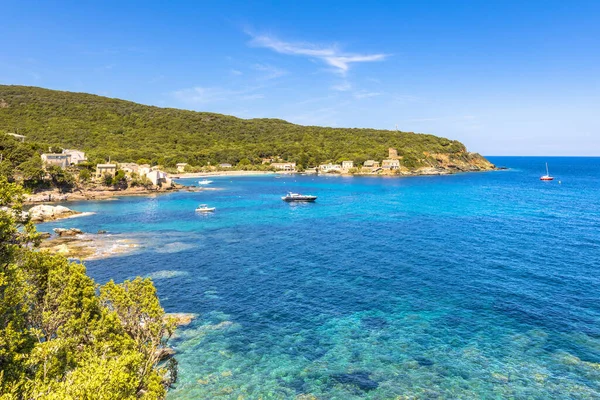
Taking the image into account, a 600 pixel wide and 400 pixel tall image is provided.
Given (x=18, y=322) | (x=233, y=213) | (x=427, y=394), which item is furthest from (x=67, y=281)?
(x=233, y=213)

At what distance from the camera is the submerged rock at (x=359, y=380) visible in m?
22.9

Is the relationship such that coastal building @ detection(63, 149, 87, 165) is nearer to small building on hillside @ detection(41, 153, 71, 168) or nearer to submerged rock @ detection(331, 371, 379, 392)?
small building on hillside @ detection(41, 153, 71, 168)

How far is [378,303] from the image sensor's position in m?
35.6

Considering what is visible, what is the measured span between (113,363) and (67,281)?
10.7m

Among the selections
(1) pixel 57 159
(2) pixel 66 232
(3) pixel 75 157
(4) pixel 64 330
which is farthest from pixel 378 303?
(3) pixel 75 157

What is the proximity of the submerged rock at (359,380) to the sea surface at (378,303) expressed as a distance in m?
0.11

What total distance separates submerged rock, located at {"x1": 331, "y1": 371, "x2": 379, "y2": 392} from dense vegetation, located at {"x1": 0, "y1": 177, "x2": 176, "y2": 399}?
1109cm

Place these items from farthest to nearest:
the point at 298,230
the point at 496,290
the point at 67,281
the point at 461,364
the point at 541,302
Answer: the point at 298,230
the point at 496,290
the point at 541,302
the point at 461,364
the point at 67,281

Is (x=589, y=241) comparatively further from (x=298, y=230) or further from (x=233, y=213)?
(x=233, y=213)

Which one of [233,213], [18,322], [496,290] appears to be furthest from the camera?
[233,213]

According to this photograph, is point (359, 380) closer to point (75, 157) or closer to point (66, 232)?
point (66, 232)

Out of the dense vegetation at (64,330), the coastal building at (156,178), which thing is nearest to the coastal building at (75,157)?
the coastal building at (156,178)

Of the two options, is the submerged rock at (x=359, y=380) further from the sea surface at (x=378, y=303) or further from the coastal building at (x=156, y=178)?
the coastal building at (x=156, y=178)

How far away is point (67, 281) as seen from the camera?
2083 cm
